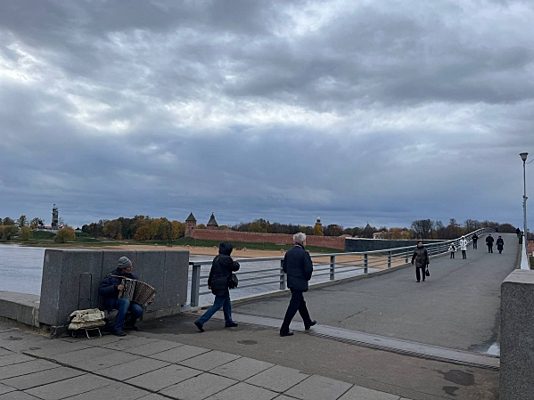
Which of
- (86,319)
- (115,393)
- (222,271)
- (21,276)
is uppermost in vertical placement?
(222,271)

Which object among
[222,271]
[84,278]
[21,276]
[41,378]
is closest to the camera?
[41,378]

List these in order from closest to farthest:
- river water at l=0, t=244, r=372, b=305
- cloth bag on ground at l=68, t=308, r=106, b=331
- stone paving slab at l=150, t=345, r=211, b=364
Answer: stone paving slab at l=150, t=345, r=211, b=364 < cloth bag on ground at l=68, t=308, r=106, b=331 < river water at l=0, t=244, r=372, b=305

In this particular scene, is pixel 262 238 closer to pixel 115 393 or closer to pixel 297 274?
pixel 297 274

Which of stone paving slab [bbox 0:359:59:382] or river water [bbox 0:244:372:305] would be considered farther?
river water [bbox 0:244:372:305]

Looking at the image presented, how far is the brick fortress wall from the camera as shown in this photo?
324ft

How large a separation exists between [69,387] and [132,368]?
30.9 inches

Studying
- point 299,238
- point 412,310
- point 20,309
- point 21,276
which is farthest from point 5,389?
point 21,276

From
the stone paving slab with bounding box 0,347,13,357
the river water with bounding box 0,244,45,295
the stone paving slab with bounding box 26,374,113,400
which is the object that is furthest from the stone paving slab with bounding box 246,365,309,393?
the river water with bounding box 0,244,45,295

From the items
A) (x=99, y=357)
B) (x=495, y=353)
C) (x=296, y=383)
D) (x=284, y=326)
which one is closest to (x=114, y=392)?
(x=99, y=357)

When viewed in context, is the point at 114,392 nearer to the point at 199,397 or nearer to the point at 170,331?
the point at 199,397

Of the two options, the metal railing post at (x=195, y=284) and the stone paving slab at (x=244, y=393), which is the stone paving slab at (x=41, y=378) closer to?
the stone paving slab at (x=244, y=393)

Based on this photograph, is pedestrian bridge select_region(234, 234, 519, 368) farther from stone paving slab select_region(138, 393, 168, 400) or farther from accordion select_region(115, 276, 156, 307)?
stone paving slab select_region(138, 393, 168, 400)

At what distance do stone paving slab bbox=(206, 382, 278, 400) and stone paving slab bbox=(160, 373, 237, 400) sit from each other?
0.09m

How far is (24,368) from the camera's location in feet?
17.1
